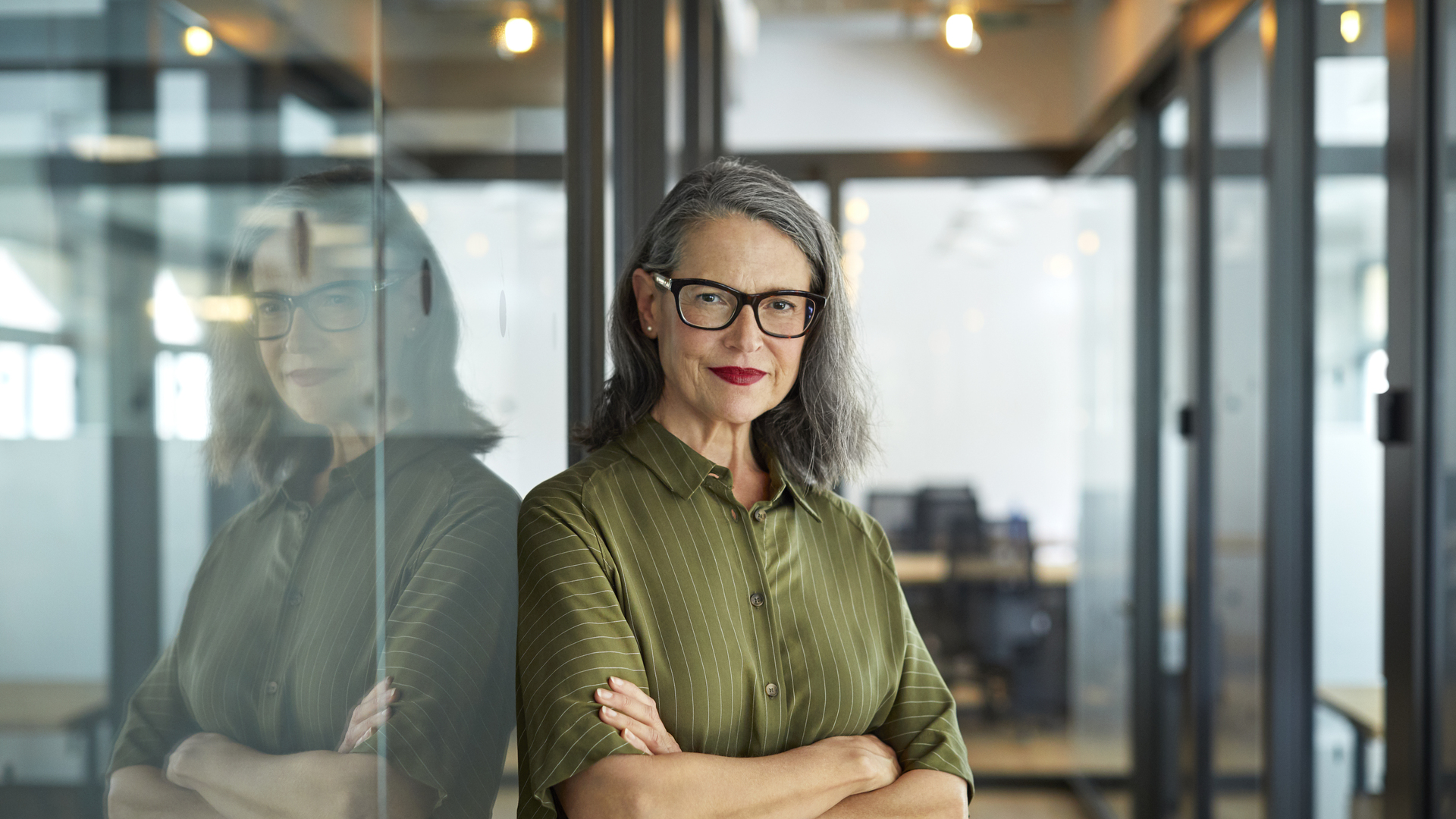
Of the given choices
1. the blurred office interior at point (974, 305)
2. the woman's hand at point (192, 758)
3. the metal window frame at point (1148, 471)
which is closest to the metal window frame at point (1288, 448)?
the blurred office interior at point (974, 305)

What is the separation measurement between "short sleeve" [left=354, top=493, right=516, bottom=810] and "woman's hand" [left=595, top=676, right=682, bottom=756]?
18 centimetres

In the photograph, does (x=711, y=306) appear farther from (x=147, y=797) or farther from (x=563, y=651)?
(x=147, y=797)

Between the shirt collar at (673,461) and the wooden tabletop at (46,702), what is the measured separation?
2.78 feet

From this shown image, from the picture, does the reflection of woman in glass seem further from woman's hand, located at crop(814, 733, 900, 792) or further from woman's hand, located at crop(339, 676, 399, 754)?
woman's hand, located at crop(814, 733, 900, 792)

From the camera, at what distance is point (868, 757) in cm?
131

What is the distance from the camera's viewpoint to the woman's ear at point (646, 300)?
1.40 m

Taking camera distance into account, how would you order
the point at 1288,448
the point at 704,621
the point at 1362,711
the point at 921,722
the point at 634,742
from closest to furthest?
1. the point at 634,742
2. the point at 704,621
3. the point at 921,722
4. the point at 1362,711
5. the point at 1288,448

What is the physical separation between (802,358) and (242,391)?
888mm

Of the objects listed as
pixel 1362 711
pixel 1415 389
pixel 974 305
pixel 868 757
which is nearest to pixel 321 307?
pixel 868 757

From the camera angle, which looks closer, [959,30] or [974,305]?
[959,30]

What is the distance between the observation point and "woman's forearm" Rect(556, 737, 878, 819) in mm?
1146

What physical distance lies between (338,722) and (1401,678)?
223cm

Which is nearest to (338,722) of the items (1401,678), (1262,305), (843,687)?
(843,687)

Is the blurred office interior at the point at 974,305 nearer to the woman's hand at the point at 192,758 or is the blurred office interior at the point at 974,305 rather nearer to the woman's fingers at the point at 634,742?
the woman's hand at the point at 192,758
